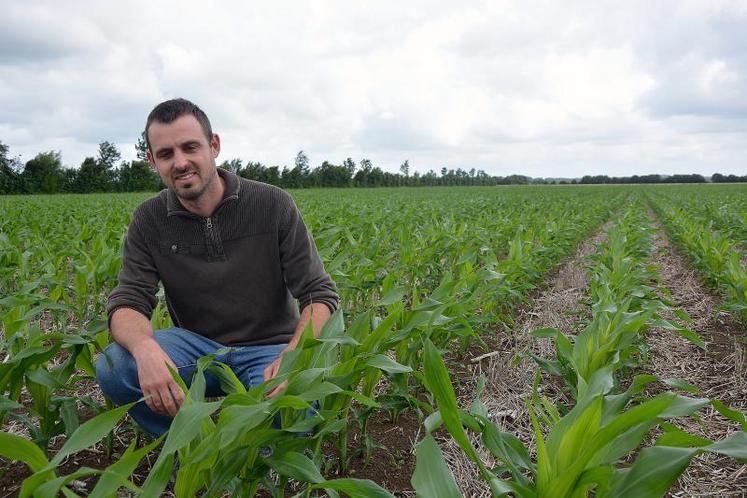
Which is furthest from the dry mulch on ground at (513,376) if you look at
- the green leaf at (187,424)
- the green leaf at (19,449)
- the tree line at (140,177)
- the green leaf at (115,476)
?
the tree line at (140,177)

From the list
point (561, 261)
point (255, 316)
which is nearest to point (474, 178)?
point (561, 261)

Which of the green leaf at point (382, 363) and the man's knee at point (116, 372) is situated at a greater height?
the green leaf at point (382, 363)

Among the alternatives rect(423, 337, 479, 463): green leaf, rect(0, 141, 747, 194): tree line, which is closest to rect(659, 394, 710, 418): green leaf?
rect(423, 337, 479, 463): green leaf

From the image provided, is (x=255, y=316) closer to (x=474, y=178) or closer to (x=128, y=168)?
(x=128, y=168)

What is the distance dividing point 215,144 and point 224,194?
269 millimetres

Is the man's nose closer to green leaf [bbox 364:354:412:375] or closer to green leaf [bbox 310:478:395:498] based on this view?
green leaf [bbox 364:354:412:375]

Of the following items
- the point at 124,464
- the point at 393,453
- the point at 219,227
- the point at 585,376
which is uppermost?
the point at 219,227

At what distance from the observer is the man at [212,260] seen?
8.77 feet

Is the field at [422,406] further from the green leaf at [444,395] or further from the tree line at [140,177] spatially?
the tree line at [140,177]

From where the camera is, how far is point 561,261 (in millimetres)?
8641

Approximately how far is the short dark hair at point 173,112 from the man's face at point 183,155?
0.02m

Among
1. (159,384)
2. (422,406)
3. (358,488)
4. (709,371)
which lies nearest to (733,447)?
(358,488)

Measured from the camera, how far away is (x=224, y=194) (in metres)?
2.90

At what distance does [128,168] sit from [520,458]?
59.6m
